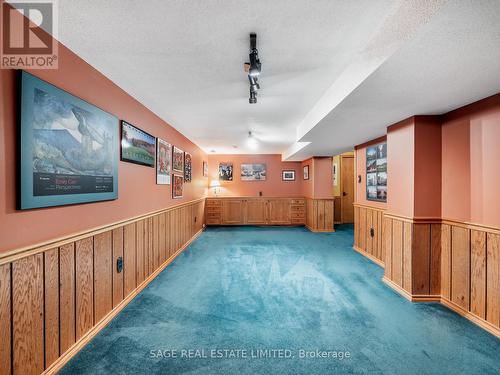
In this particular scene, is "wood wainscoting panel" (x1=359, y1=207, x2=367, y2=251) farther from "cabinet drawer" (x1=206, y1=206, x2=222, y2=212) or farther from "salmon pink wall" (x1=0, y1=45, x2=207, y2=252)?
"cabinet drawer" (x1=206, y1=206, x2=222, y2=212)

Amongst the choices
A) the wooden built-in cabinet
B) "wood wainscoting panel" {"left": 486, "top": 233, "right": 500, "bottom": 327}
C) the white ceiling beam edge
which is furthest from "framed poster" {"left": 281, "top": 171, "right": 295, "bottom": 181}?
"wood wainscoting panel" {"left": 486, "top": 233, "right": 500, "bottom": 327}

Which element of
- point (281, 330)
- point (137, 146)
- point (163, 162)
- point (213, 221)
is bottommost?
point (281, 330)

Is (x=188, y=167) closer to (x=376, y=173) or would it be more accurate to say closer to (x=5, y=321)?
(x=376, y=173)

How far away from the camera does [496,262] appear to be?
2094 millimetres

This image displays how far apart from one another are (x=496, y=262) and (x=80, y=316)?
151 inches

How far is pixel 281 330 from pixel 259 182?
597 centimetres

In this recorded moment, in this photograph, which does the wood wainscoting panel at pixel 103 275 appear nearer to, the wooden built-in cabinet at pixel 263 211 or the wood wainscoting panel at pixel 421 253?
the wood wainscoting panel at pixel 421 253

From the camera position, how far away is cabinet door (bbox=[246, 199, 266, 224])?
7.41m

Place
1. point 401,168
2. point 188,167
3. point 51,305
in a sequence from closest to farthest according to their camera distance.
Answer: point 51,305, point 401,168, point 188,167

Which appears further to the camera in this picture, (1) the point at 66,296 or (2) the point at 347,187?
(2) the point at 347,187

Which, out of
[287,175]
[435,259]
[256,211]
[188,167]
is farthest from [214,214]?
[435,259]

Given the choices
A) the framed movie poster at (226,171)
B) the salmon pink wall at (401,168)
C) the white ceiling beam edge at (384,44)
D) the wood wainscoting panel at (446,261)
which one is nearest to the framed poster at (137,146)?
the white ceiling beam edge at (384,44)

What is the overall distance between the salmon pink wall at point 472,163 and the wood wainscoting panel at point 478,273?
0.18 metres

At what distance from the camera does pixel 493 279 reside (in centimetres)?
212
